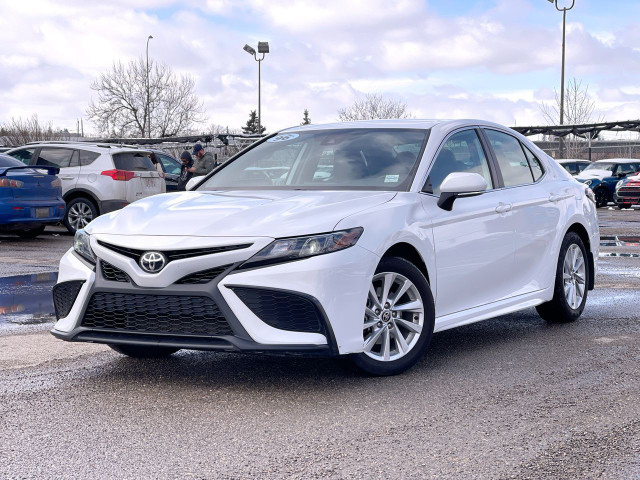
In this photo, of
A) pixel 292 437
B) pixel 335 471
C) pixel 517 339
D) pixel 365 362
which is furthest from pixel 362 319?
pixel 517 339

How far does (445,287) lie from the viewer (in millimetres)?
5945

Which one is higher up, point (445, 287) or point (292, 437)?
point (445, 287)

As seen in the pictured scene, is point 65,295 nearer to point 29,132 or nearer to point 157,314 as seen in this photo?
point 157,314

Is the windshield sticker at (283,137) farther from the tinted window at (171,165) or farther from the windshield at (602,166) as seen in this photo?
the windshield at (602,166)

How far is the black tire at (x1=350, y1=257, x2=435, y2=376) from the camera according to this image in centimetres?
538

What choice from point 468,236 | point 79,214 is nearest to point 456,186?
point 468,236

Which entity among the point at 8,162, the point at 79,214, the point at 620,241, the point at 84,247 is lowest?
the point at 620,241

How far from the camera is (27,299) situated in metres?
9.33

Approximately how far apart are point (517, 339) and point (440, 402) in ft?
6.87

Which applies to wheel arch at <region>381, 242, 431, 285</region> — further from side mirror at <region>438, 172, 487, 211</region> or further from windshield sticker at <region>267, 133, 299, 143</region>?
windshield sticker at <region>267, 133, 299, 143</region>

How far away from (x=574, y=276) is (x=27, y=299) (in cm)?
505


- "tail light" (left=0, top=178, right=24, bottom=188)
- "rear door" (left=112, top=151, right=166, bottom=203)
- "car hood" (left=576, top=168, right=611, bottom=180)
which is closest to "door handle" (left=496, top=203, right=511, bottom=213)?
"tail light" (left=0, top=178, right=24, bottom=188)

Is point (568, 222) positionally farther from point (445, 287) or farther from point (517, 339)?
point (445, 287)

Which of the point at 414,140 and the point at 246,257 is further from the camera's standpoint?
the point at 414,140
